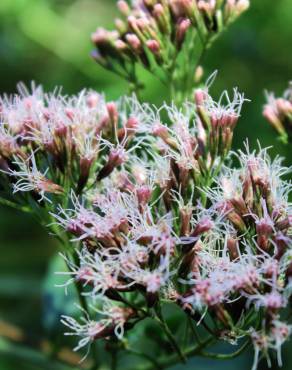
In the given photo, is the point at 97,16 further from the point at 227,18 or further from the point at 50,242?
the point at 227,18

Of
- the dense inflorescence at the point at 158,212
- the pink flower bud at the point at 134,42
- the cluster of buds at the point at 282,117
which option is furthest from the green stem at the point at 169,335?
the pink flower bud at the point at 134,42

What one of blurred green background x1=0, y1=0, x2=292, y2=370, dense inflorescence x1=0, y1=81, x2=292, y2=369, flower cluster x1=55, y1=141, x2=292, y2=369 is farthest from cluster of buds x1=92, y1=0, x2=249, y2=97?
blurred green background x1=0, y1=0, x2=292, y2=370

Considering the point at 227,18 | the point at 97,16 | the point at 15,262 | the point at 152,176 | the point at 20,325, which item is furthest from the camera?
the point at 97,16

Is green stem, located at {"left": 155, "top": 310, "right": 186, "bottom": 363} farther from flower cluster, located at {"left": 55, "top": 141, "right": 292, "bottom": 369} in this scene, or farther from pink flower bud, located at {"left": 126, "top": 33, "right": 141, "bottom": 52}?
pink flower bud, located at {"left": 126, "top": 33, "right": 141, "bottom": 52}

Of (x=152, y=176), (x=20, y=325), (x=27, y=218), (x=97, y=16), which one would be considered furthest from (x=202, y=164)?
(x=97, y=16)

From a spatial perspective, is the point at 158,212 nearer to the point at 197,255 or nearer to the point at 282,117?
the point at 197,255
